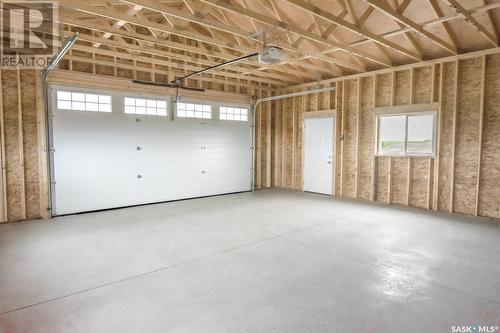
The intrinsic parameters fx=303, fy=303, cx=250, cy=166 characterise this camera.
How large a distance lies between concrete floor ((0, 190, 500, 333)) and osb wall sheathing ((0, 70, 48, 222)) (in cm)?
45

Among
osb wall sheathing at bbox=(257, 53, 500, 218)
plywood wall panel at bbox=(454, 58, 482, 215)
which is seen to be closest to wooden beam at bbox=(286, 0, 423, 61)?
osb wall sheathing at bbox=(257, 53, 500, 218)

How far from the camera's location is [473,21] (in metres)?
4.33

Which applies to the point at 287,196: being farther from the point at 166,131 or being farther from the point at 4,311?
the point at 4,311

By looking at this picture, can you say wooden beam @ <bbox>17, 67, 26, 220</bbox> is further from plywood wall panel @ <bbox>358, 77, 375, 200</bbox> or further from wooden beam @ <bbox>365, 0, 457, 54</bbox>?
plywood wall panel @ <bbox>358, 77, 375, 200</bbox>

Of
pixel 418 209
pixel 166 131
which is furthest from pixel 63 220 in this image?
pixel 418 209

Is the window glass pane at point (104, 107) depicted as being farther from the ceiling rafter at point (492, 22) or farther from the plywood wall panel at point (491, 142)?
the plywood wall panel at point (491, 142)

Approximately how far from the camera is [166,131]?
24.3 feet

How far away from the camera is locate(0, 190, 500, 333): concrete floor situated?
8.18 ft

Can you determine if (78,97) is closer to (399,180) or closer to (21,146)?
(21,146)

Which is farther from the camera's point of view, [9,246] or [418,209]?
[418,209]

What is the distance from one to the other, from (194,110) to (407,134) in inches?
203

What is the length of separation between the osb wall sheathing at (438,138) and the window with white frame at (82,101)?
5.26m

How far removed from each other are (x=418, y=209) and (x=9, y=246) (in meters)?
7.37

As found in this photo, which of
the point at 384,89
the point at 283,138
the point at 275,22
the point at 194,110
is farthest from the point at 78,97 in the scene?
the point at 384,89
